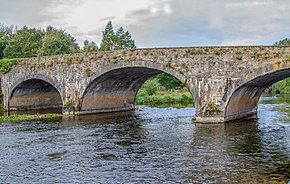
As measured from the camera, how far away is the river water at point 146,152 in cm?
1652

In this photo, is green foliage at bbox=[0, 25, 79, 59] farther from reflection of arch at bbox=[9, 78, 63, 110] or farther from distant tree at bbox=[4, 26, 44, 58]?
reflection of arch at bbox=[9, 78, 63, 110]

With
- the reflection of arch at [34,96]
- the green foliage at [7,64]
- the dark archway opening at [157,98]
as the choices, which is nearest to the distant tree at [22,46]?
the reflection of arch at [34,96]

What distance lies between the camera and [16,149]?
2261 cm

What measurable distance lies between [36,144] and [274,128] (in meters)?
17.6

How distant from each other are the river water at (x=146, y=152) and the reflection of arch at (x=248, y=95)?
59.1 inches

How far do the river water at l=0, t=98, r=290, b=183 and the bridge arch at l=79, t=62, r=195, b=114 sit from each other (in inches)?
244

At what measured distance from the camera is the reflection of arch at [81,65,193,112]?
39.2 meters

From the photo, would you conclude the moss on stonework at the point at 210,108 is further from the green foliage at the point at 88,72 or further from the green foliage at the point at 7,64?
the green foliage at the point at 7,64

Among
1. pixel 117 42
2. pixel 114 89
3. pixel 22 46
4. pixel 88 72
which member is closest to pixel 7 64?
pixel 114 89

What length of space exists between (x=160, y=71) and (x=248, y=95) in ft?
29.5

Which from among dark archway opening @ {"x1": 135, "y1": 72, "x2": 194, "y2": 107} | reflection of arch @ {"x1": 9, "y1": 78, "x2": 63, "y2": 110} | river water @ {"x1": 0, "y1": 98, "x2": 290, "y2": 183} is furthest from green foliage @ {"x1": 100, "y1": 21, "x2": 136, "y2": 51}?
river water @ {"x1": 0, "y1": 98, "x2": 290, "y2": 183}

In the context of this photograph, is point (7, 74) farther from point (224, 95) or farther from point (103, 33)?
point (103, 33)

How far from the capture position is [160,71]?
39156 millimetres

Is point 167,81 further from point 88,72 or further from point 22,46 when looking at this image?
point 88,72
